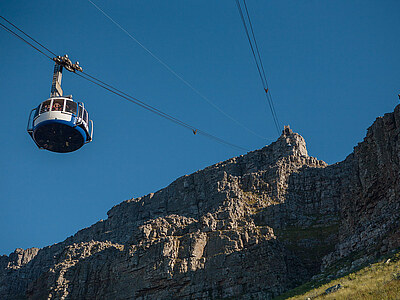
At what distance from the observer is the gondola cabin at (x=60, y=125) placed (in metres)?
42.0

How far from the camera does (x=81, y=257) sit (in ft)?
339

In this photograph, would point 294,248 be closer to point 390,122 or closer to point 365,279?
point 390,122

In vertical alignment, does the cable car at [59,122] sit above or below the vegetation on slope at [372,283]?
above

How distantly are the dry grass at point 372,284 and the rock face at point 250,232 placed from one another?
5.71 meters

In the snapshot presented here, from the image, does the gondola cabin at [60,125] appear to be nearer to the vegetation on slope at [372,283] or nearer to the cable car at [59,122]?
the cable car at [59,122]

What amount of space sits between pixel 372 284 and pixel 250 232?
41185 mm

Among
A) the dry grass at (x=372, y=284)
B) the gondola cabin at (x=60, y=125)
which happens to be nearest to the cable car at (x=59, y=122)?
the gondola cabin at (x=60, y=125)

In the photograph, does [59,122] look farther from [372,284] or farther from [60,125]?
[372,284]

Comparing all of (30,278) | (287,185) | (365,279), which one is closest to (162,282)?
(287,185)

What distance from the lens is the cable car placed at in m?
42.0

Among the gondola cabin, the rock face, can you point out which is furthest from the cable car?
the rock face

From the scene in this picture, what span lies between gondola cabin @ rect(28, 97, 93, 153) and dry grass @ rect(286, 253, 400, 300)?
2173 cm

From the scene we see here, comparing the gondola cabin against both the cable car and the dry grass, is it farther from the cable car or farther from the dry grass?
the dry grass

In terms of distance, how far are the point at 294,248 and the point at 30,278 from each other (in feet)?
216
